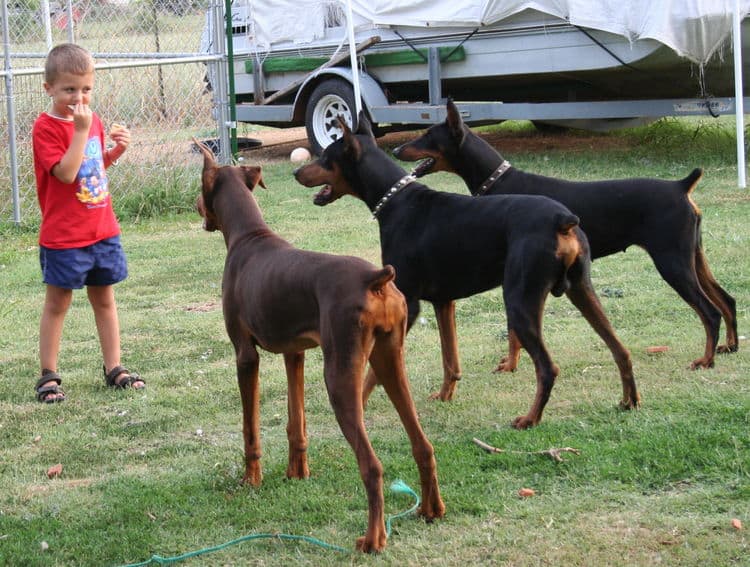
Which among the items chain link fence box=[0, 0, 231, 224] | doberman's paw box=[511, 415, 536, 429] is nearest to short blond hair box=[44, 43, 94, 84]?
doberman's paw box=[511, 415, 536, 429]

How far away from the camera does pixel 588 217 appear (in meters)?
5.36

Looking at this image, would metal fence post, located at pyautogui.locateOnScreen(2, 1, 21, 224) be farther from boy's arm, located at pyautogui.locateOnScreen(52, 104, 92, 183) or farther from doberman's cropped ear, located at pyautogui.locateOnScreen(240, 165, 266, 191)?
doberman's cropped ear, located at pyautogui.locateOnScreen(240, 165, 266, 191)

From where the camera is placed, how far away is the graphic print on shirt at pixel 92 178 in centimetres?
531

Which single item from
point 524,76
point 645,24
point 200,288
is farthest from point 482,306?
point 524,76

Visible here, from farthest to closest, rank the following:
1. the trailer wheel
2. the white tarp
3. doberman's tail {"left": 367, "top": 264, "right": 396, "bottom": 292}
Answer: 1. the trailer wheel
2. the white tarp
3. doberman's tail {"left": 367, "top": 264, "right": 396, "bottom": 292}

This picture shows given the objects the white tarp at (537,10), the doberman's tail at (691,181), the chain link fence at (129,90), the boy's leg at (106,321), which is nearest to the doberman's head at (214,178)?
the boy's leg at (106,321)

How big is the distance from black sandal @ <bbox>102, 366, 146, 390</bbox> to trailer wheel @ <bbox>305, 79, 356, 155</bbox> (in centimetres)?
861

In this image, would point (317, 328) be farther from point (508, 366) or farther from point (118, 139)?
point (118, 139)

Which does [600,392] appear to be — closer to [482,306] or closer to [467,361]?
[467,361]

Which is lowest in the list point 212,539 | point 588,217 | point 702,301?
point 212,539

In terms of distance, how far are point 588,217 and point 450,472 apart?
186 cm

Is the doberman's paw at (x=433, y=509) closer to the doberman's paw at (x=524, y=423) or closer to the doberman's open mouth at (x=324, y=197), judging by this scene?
the doberman's paw at (x=524, y=423)

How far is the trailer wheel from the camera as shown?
546 inches

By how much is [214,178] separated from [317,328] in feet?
3.83
